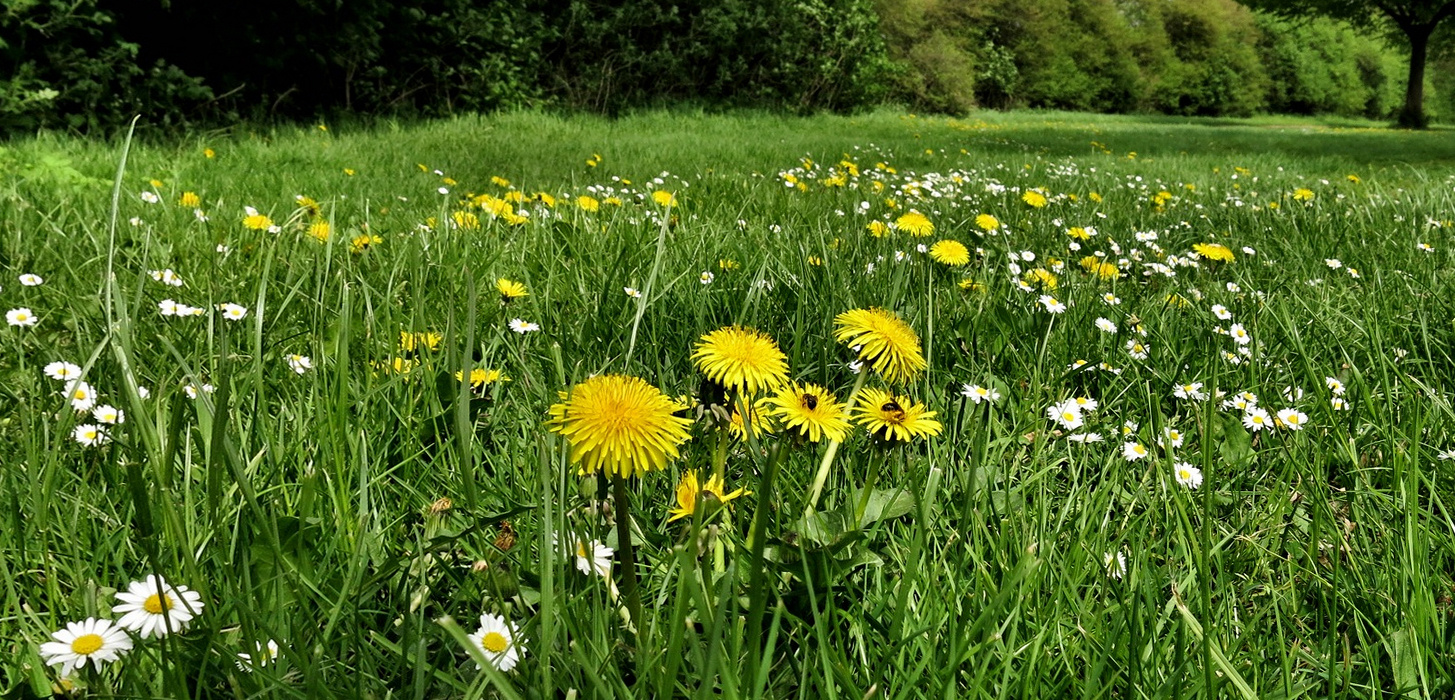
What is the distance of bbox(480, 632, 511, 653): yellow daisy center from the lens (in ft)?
2.28

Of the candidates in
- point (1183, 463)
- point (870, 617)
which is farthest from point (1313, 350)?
point (870, 617)

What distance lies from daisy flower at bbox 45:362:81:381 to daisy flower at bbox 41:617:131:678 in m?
0.80

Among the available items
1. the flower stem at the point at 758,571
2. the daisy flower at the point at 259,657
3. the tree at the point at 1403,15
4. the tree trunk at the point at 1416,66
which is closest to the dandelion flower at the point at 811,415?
the flower stem at the point at 758,571

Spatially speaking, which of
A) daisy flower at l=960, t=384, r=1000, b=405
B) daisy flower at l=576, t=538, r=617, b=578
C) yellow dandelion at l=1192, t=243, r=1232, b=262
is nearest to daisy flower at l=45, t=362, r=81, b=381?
daisy flower at l=576, t=538, r=617, b=578

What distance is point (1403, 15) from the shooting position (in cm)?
2698

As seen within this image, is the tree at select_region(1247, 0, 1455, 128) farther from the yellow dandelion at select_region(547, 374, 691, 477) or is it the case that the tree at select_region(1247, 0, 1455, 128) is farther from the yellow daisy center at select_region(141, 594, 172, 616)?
the yellow daisy center at select_region(141, 594, 172, 616)

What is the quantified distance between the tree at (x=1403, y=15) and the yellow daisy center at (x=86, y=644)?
31.8 m

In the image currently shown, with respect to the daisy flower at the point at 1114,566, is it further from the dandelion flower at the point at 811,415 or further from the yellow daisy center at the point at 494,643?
the yellow daisy center at the point at 494,643

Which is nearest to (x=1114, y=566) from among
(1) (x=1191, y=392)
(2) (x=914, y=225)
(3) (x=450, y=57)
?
(1) (x=1191, y=392)

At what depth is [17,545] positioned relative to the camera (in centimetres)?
88

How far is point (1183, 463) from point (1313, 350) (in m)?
0.65

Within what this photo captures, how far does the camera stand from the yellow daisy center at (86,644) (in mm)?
637

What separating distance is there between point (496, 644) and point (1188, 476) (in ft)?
3.21

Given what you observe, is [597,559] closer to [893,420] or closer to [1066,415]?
[893,420]
